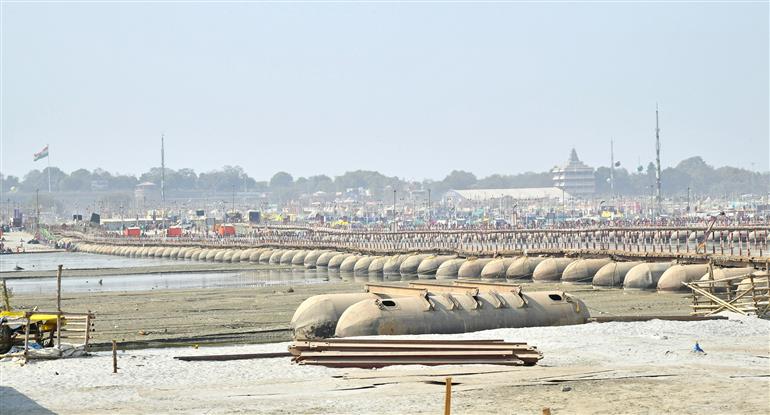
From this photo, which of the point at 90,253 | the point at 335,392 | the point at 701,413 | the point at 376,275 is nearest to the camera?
the point at 701,413

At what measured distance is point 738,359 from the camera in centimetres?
2989

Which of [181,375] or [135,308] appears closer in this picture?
[181,375]

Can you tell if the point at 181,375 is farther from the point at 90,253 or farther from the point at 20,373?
the point at 90,253

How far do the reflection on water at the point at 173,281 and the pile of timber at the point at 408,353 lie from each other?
1808 inches

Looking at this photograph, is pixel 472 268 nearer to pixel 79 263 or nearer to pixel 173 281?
pixel 173 281

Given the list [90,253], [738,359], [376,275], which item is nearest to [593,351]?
[738,359]

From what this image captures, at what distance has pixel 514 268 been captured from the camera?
237ft

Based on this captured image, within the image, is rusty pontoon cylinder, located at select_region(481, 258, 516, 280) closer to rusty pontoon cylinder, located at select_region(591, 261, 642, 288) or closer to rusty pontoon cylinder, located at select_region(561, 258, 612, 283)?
rusty pontoon cylinder, located at select_region(561, 258, 612, 283)

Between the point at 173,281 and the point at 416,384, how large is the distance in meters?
63.4

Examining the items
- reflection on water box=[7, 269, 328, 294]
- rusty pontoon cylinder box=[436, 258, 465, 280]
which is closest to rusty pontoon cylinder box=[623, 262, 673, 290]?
rusty pontoon cylinder box=[436, 258, 465, 280]

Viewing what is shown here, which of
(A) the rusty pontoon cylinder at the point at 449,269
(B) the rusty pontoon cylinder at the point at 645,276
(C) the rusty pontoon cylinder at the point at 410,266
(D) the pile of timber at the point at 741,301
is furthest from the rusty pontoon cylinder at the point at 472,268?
(D) the pile of timber at the point at 741,301

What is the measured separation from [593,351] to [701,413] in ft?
29.4

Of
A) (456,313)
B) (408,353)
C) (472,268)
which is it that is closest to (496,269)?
(472,268)

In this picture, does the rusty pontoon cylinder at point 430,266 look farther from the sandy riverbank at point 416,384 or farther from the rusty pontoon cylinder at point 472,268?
the sandy riverbank at point 416,384
